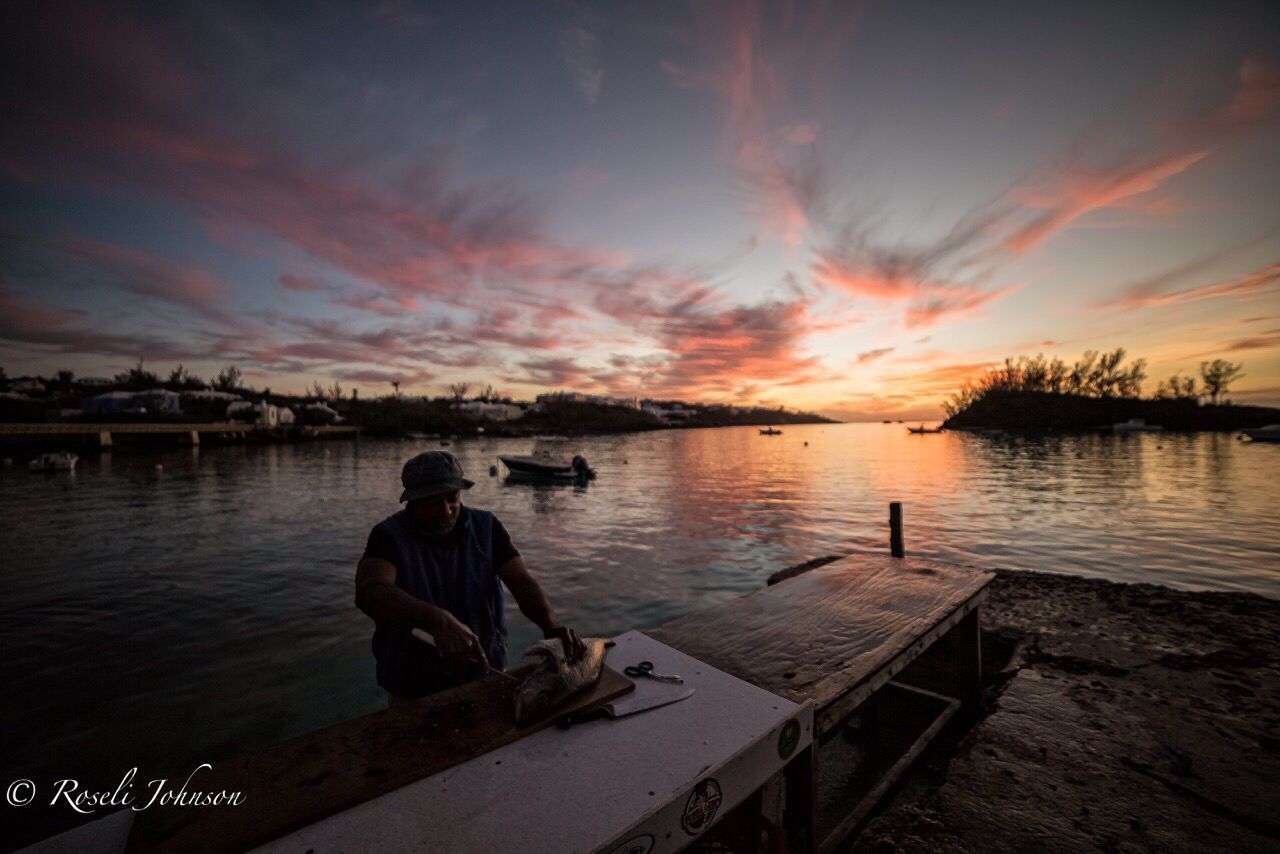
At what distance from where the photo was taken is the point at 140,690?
751cm

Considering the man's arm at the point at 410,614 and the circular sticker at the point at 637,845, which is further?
the man's arm at the point at 410,614

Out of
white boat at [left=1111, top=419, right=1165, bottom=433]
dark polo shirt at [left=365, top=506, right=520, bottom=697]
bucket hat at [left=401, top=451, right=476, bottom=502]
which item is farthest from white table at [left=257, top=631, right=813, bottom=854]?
white boat at [left=1111, top=419, right=1165, bottom=433]

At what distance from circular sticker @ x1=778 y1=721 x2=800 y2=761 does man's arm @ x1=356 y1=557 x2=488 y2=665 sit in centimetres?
163

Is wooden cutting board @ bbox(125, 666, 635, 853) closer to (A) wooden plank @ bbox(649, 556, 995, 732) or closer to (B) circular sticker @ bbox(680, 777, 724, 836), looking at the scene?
(B) circular sticker @ bbox(680, 777, 724, 836)

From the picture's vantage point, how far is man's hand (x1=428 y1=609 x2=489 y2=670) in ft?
9.07

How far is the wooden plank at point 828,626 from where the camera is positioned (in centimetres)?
303

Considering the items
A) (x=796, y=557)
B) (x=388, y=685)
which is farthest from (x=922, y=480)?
(x=388, y=685)

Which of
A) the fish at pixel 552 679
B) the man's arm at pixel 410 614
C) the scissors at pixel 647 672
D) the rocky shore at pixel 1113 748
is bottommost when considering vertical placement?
the rocky shore at pixel 1113 748

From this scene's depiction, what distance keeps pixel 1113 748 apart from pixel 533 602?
15.7ft

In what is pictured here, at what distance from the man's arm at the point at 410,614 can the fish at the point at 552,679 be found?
496 millimetres

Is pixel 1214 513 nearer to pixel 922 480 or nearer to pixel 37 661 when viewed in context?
pixel 922 480

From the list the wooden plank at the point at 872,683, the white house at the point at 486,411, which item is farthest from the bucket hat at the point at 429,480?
the white house at the point at 486,411

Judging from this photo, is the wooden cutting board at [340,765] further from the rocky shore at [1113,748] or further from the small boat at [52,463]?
the small boat at [52,463]

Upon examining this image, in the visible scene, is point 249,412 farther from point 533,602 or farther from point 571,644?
point 571,644
